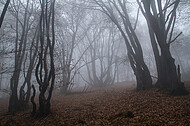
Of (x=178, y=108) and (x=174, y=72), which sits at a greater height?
(x=174, y=72)

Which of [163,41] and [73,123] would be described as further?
[163,41]

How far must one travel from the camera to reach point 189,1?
9383mm

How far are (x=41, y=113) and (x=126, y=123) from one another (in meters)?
2.70

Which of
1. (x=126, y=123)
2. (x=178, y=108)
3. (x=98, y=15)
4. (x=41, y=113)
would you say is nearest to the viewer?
(x=126, y=123)

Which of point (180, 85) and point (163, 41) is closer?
point (180, 85)

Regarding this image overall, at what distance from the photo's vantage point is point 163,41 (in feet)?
15.3

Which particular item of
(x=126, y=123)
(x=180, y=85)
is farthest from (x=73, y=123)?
(x=180, y=85)

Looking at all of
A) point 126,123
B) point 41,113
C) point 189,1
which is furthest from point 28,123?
point 189,1

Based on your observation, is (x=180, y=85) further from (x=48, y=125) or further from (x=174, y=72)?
(x=48, y=125)

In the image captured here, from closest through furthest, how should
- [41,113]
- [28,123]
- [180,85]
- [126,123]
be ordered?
1. [126,123]
2. [28,123]
3. [41,113]
4. [180,85]

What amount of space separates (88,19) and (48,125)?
13.5m

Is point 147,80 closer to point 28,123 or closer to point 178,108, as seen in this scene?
point 178,108

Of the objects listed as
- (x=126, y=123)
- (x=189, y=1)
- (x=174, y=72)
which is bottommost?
(x=126, y=123)

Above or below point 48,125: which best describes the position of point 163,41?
above
